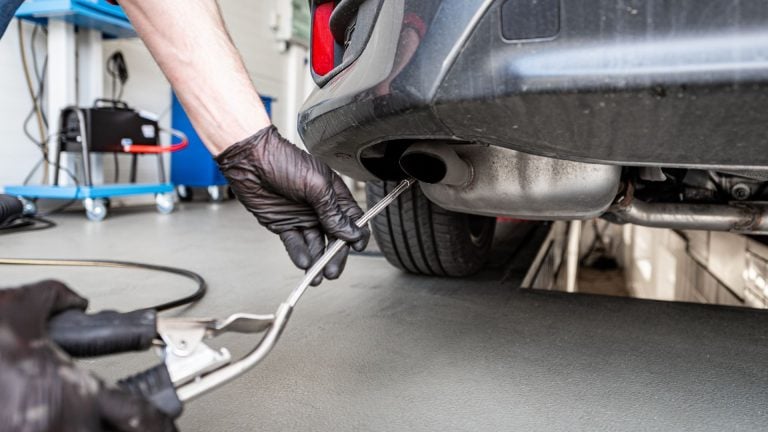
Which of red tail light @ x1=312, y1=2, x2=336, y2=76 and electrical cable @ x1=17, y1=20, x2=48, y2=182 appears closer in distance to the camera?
red tail light @ x1=312, y1=2, x2=336, y2=76

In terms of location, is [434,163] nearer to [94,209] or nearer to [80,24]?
[94,209]

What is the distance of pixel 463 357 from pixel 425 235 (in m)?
0.44

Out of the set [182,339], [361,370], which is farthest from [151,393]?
[361,370]

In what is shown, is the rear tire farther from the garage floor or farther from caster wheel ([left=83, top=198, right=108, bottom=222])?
caster wheel ([left=83, top=198, right=108, bottom=222])

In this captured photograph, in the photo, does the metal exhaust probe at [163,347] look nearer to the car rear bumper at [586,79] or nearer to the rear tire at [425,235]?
the car rear bumper at [586,79]

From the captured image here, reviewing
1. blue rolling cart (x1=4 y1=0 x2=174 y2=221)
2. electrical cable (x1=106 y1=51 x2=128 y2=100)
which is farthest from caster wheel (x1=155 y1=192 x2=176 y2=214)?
electrical cable (x1=106 y1=51 x2=128 y2=100)

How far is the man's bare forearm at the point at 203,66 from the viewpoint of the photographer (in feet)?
2.15

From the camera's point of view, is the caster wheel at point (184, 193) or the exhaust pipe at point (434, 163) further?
the caster wheel at point (184, 193)

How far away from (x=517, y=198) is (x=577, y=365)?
0.90 ft

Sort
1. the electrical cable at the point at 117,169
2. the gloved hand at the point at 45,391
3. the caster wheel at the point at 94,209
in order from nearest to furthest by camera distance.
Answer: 1. the gloved hand at the point at 45,391
2. the caster wheel at the point at 94,209
3. the electrical cable at the point at 117,169

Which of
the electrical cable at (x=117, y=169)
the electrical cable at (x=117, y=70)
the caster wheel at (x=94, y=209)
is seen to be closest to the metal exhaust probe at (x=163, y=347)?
the caster wheel at (x=94, y=209)

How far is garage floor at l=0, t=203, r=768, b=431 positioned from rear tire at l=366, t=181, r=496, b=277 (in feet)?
0.16

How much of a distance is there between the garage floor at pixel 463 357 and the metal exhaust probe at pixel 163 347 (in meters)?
0.21

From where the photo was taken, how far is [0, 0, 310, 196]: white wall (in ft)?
8.97
